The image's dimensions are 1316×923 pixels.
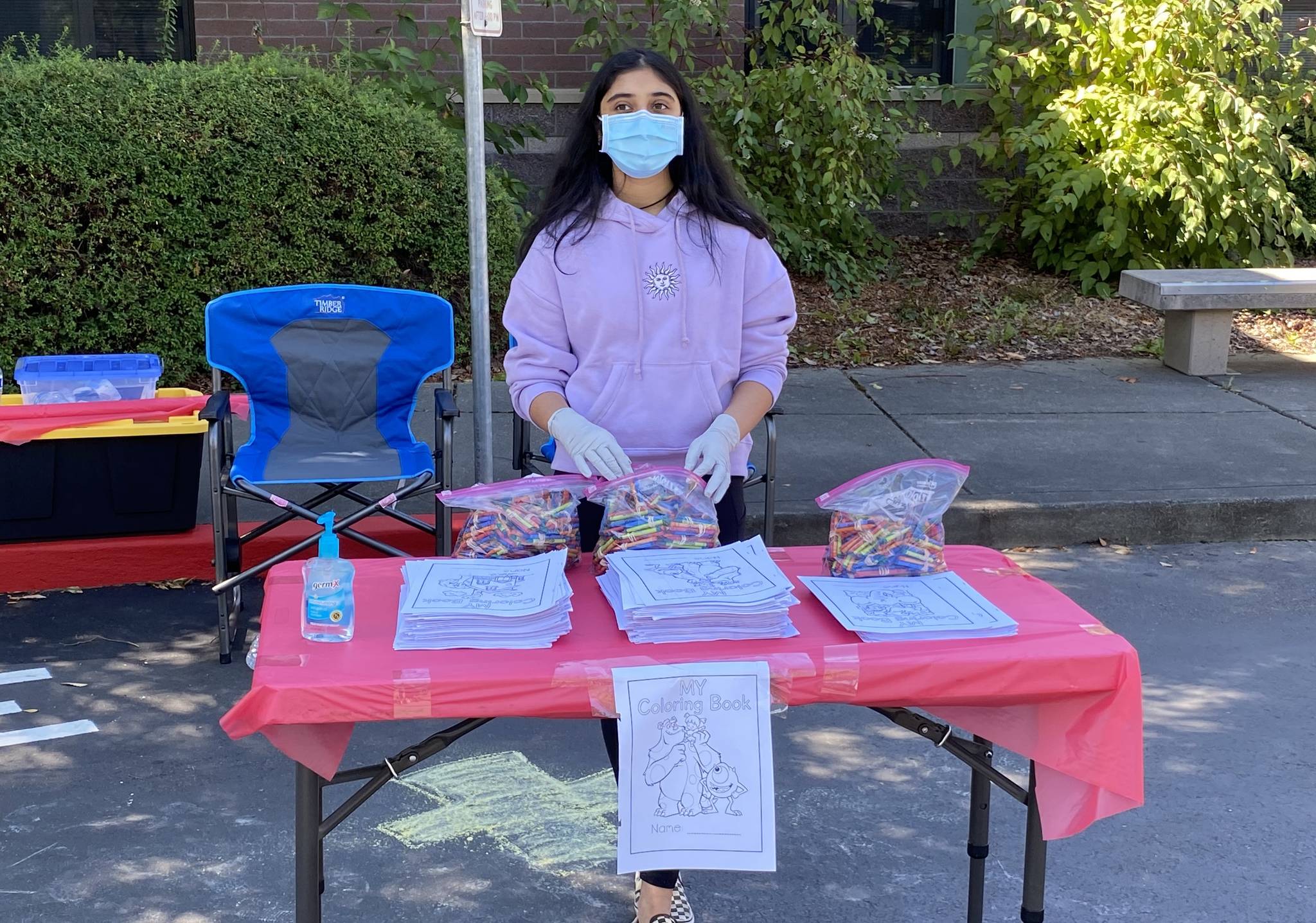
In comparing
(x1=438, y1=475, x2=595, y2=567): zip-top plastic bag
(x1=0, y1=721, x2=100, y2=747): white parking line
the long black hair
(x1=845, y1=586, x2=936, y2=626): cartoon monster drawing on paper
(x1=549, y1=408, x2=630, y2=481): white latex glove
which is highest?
the long black hair

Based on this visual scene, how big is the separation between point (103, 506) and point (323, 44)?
197 inches

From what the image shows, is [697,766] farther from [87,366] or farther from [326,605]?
[87,366]

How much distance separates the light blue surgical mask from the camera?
9.59 feet

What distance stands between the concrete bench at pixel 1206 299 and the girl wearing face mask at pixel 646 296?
531cm

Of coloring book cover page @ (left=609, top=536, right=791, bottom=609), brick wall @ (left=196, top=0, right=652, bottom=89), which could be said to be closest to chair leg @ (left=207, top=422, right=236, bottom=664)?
coloring book cover page @ (left=609, top=536, right=791, bottom=609)

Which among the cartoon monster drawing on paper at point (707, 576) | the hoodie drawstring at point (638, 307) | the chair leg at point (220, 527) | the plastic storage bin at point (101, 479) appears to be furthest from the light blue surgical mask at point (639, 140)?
the plastic storage bin at point (101, 479)

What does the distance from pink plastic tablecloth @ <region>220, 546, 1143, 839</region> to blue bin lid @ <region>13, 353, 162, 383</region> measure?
2996 millimetres

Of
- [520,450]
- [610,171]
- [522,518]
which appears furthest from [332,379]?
[522,518]

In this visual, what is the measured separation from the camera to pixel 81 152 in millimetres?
6488

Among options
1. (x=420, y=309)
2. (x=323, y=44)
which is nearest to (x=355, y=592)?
(x=420, y=309)

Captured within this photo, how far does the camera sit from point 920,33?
10680 millimetres

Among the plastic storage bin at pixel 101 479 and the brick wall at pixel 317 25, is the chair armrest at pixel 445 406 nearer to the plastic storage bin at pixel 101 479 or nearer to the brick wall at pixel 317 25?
the plastic storage bin at pixel 101 479

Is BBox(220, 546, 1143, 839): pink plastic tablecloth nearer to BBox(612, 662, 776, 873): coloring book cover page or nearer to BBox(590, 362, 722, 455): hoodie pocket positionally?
BBox(612, 662, 776, 873): coloring book cover page

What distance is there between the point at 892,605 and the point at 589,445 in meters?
0.71
